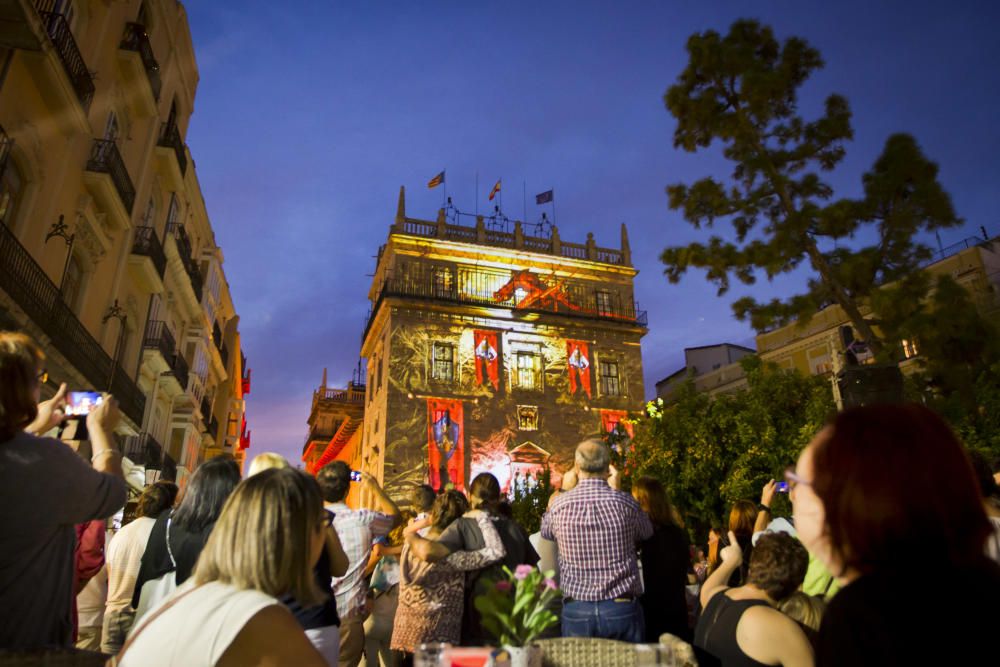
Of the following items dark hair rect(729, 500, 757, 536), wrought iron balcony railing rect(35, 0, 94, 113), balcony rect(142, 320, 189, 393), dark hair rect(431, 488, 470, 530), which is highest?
wrought iron balcony railing rect(35, 0, 94, 113)

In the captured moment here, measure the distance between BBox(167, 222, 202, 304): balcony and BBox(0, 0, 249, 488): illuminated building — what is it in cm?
6

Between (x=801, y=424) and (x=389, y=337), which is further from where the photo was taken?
(x=389, y=337)

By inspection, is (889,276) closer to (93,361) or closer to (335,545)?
(335,545)

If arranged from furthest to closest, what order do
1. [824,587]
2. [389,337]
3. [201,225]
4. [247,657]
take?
[389,337], [201,225], [824,587], [247,657]

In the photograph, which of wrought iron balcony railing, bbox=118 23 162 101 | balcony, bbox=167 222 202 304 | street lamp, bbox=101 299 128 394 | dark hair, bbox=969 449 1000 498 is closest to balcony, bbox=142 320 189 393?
street lamp, bbox=101 299 128 394

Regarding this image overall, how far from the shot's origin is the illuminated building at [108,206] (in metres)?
9.70

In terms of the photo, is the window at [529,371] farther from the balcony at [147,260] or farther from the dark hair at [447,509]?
the dark hair at [447,509]

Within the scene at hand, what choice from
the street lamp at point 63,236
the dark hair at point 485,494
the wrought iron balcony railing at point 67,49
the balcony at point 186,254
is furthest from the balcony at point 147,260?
the dark hair at point 485,494

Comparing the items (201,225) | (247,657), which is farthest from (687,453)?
(201,225)

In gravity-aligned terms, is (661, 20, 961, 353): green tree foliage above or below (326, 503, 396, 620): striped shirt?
above

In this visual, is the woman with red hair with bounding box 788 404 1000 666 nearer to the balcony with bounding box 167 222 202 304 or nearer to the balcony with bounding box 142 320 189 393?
the balcony with bounding box 142 320 189 393

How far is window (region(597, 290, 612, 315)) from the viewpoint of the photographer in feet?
94.9

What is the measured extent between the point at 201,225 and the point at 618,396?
18.2m

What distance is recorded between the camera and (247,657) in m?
1.59
